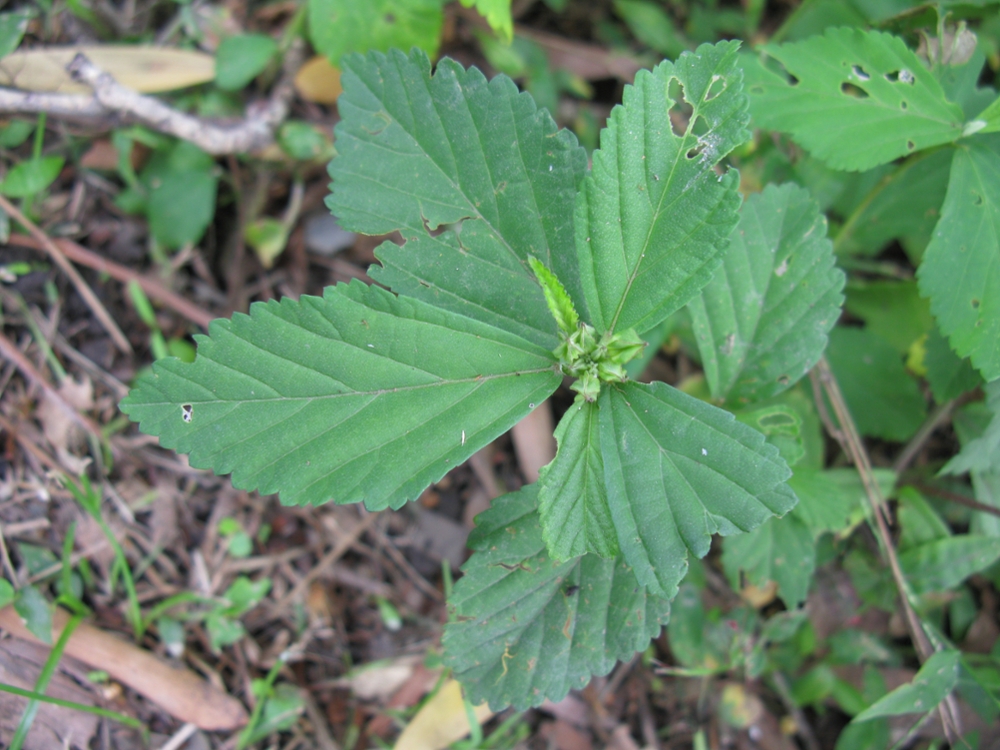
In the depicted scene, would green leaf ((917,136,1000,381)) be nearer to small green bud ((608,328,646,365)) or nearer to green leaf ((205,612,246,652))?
small green bud ((608,328,646,365))

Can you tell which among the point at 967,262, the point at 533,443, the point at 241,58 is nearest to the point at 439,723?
the point at 533,443

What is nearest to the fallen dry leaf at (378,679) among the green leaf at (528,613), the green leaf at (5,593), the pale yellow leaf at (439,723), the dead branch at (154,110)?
the pale yellow leaf at (439,723)

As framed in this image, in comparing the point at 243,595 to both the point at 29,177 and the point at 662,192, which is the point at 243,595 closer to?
the point at 29,177

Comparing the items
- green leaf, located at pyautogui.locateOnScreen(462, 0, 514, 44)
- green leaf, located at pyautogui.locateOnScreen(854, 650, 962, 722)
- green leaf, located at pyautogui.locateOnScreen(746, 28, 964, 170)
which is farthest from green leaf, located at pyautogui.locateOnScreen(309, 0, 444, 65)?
green leaf, located at pyautogui.locateOnScreen(854, 650, 962, 722)

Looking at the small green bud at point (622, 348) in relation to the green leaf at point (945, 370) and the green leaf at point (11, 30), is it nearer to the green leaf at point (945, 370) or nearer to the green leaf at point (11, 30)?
the green leaf at point (945, 370)

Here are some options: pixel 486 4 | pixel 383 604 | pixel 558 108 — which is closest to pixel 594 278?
pixel 486 4
